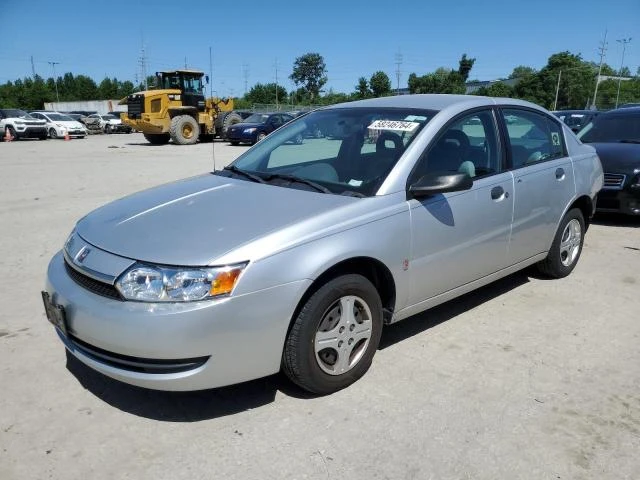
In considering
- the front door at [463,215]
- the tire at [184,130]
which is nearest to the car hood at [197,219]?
the front door at [463,215]

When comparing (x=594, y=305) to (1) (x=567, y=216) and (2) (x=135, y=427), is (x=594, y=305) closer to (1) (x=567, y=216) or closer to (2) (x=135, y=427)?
(1) (x=567, y=216)

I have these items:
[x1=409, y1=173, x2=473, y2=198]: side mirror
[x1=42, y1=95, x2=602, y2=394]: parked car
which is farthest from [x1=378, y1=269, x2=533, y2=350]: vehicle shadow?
[x1=409, y1=173, x2=473, y2=198]: side mirror

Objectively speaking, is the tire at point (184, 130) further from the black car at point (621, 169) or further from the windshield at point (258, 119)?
the black car at point (621, 169)

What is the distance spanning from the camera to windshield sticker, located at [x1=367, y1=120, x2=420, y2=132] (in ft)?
11.6

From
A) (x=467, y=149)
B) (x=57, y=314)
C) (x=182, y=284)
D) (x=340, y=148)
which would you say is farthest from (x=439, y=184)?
(x=57, y=314)

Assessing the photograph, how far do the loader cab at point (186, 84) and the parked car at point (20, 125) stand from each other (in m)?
9.18

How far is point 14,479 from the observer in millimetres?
2338

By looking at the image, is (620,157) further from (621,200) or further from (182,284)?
(182,284)

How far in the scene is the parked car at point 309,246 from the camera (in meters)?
2.52

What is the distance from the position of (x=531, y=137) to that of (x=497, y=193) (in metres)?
1.01

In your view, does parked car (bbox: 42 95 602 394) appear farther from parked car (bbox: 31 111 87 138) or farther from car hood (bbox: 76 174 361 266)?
parked car (bbox: 31 111 87 138)

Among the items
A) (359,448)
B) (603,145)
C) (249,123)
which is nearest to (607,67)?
(249,123)

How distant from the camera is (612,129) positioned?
805cm

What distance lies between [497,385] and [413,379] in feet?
1.58
